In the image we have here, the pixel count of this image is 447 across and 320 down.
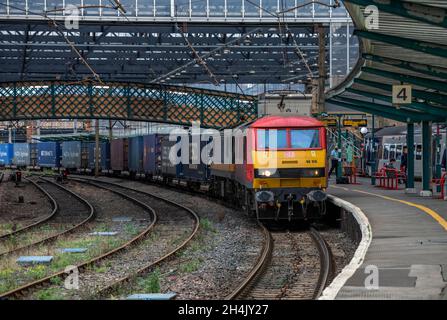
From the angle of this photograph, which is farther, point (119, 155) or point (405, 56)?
point (119, 155)

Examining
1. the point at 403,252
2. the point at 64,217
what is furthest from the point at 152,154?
the point at 403,252

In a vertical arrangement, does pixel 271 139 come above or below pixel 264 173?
above

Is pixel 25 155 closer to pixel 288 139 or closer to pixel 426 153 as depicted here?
pixel 426 153

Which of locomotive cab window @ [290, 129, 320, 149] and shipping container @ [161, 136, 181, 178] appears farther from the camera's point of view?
shipping container @ [161, 136, 181, 178]

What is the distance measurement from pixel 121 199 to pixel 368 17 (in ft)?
66.5

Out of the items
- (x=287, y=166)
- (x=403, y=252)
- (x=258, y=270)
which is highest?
(x=287, y=166)

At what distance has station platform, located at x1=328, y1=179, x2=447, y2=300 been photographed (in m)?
9.28

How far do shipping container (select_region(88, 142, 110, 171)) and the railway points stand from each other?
6382mm

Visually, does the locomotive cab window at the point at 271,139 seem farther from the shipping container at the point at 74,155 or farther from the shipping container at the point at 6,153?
the shipping container at the point at 6,153

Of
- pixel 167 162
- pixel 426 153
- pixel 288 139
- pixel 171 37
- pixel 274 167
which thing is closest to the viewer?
pixel 274 167

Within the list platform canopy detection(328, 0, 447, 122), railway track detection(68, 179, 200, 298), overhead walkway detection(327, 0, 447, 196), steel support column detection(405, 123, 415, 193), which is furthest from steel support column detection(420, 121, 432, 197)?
railway track detection(68, 179, 200, 298)

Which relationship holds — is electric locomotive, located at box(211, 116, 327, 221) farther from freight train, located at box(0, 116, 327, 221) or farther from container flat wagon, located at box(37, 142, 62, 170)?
container flat wagon, located at box(37, 142, 62, 170)

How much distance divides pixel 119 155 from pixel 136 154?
19.2 ft

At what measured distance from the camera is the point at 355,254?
495 inches
